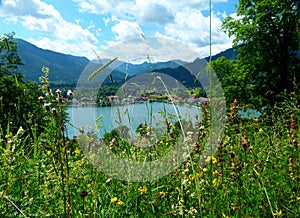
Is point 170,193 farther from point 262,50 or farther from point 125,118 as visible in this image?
point 262,50

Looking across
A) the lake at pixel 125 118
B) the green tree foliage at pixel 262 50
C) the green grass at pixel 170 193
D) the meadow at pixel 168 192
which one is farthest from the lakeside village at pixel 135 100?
the green tree foliage at pixel 262 50

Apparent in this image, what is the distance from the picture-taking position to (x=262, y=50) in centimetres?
2305

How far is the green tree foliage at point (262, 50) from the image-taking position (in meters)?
22.1

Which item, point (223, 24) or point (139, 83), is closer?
point (139, 83)

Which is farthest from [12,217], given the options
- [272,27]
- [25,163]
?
[272,27]

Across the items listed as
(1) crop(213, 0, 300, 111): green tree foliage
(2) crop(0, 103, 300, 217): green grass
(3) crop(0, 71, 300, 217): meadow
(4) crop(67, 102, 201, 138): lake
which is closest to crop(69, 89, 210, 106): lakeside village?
(4) crop(67, 102, 201, 138): lake

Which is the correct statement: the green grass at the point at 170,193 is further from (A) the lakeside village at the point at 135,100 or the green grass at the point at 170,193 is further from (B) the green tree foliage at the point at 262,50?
(B) the green tree foliage at the point at 262,50

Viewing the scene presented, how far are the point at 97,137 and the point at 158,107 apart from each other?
2.07 ft

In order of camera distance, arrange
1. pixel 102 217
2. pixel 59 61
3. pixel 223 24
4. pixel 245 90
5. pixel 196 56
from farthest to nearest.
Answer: pixel 59 61 → pixel 223 24 → pixel 245 90 → pixel 196 56 → pixel 102 217

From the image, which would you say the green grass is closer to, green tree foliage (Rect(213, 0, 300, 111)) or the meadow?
the meadow

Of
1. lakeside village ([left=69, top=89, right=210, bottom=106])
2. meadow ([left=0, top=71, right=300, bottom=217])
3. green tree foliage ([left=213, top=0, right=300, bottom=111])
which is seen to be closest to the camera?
meadow ([left=0, top=71, right=300, bottom=217])

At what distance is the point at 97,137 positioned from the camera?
3.16 meters

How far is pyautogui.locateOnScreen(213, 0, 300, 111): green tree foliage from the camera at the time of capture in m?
22.1

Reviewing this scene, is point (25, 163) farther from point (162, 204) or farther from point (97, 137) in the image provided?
point (162, 204)
